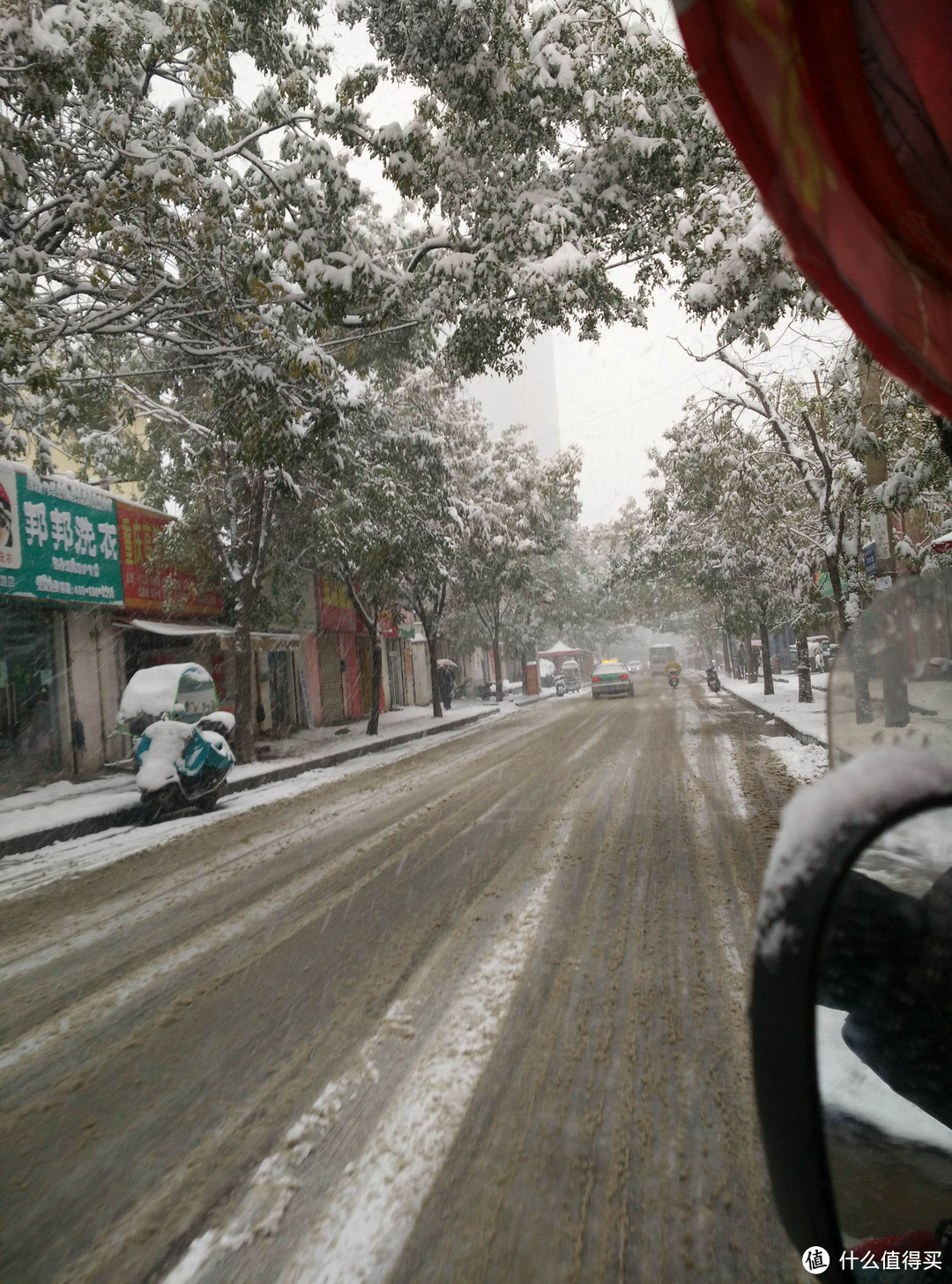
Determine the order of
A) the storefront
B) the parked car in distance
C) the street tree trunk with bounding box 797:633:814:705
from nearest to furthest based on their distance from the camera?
the storefront → the street tree trunk with bounding box 797:633:814:705 → the parked car in distance

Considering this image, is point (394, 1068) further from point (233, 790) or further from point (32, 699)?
point (32, 699)

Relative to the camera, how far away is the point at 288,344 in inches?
348

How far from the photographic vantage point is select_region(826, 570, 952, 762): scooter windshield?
1.08 meters

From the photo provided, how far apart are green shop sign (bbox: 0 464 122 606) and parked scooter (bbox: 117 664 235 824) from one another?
3.15 metres

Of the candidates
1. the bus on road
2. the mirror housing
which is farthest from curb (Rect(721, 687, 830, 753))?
the bus on road

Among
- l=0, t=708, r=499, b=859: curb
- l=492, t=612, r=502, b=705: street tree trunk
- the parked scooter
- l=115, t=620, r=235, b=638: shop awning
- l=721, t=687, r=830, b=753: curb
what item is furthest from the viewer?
l=492, t=612, r=502, b=705: street tree trunk

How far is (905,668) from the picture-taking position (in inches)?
45.3

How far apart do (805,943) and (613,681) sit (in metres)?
34.7

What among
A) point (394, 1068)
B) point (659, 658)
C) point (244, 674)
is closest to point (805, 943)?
point (394, 1068)

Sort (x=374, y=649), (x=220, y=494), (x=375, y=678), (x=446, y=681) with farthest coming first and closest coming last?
(x=446, y=681) < (x=375, y=678) < (x=374, y=649) < (x=220, y=494)

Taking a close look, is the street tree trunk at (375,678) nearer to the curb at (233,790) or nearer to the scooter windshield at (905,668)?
the curb at (233,790)

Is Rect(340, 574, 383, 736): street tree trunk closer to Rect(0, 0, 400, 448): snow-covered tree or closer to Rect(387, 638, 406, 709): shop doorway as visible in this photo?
Rect(0, 0, 400, 448): snow-covered tree

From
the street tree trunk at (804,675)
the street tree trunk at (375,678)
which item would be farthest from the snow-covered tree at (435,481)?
the street tree trunk at (804,675)

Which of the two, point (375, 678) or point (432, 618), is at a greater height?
point (432, 618)
